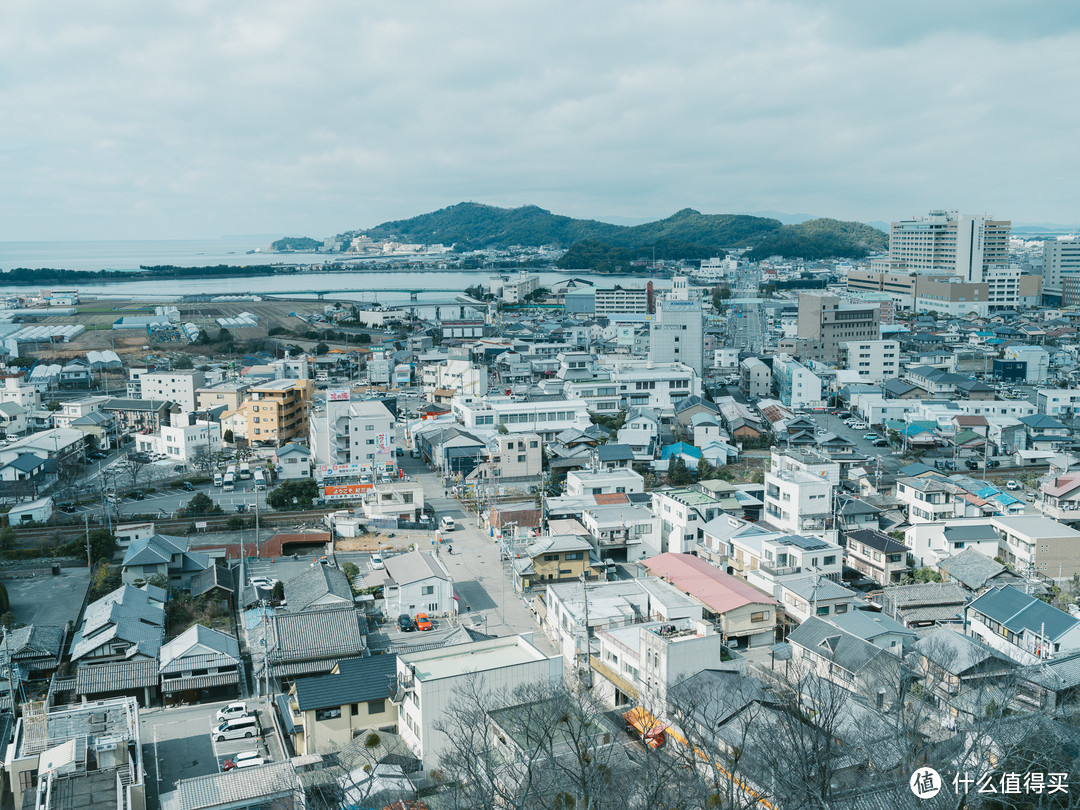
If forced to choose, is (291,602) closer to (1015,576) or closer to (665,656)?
(665,656)

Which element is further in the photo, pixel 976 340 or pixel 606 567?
pixel 976 340

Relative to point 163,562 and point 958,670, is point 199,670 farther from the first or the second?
point 958,670

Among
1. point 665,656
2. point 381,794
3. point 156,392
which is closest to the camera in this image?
point 381,794

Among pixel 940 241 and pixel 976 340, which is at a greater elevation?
pixel 940 241

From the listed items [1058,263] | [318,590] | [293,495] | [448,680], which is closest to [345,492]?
[293,495]

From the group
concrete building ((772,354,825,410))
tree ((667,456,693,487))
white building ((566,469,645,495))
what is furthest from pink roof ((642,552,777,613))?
concrete building ((772,354,825,410))

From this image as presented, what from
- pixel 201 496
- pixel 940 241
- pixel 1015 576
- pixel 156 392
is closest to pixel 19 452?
pixel 201 496

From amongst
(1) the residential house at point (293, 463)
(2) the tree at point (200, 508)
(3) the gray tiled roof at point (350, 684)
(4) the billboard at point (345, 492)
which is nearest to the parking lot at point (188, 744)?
(3) the gray tiled roof at point (350, 684)

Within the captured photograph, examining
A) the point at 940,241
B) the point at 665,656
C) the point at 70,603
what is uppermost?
the point at 940,241

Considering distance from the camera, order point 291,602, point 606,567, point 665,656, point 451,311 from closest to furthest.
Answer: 1. point 665,656
2. point 291,602
3. point 606,567
4. point 451,311
